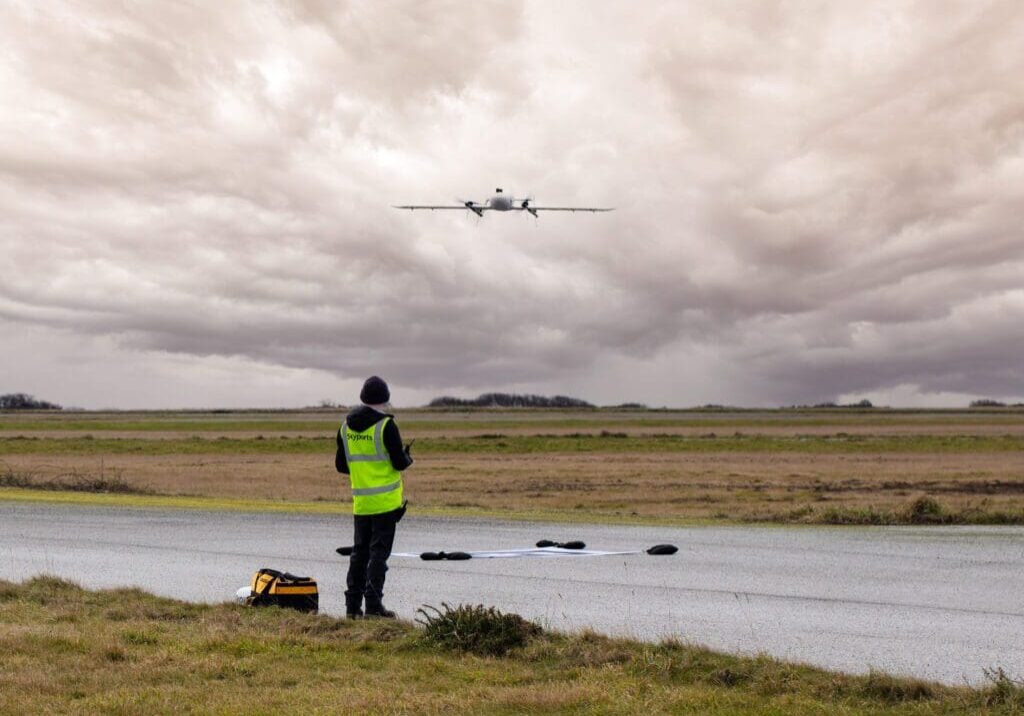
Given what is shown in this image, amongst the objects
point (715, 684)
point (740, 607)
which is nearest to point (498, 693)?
point (715, 684)

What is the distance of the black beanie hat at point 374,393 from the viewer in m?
9.90

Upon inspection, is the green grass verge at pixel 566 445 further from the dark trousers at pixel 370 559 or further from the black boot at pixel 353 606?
the black boot at pixel 353 606

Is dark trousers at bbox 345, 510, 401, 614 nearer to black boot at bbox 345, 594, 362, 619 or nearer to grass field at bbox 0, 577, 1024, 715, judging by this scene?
black boot at bbox 345, 594, 362, 619

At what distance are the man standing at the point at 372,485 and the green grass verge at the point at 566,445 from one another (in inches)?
1969

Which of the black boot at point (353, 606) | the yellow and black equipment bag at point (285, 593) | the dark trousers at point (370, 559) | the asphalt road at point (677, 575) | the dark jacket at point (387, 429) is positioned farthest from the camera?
the yellow and black equipment bag at point (285, 593)

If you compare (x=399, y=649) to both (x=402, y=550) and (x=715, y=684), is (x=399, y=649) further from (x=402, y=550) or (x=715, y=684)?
(x=402, y=550)

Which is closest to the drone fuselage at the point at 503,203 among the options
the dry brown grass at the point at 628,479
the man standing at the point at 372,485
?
the dry brown grass at the point at 628,479

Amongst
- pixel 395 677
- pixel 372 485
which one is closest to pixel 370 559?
pixel 372 485

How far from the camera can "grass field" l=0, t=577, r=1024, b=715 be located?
675 centimetres

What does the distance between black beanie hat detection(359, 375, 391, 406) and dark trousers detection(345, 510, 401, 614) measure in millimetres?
1117

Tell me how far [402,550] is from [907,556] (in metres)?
7.20

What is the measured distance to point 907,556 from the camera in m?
15.0

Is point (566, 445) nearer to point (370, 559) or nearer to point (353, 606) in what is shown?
point (370, 559)

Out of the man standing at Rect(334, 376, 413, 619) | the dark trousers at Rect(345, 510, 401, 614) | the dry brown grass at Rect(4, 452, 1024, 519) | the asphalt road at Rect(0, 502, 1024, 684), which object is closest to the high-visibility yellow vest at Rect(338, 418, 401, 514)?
the man standing at Rect(334, 376, 413, 619)
